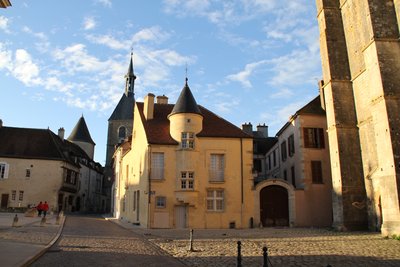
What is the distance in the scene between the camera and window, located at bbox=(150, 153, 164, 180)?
2376 centimetres

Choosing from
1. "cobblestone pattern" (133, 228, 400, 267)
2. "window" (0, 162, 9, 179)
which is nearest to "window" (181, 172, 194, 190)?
"cobblestone pattern" (133, 228, 400, 267)

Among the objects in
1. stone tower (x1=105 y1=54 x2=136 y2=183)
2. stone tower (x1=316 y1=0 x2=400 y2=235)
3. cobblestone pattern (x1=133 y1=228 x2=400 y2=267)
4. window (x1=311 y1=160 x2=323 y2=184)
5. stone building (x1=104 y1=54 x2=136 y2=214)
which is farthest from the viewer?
stone tower (x1=105 y1=54 x2=136 y2=183)

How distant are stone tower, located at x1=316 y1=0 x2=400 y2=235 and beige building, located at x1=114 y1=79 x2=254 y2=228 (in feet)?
20.3

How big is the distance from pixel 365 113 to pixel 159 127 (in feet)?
42.6

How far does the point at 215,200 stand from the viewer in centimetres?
2409

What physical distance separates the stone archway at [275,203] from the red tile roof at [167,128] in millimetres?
3703

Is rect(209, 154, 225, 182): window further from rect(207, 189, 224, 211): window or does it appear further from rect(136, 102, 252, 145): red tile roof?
rect(136, 102, 252, 145): red tile roof

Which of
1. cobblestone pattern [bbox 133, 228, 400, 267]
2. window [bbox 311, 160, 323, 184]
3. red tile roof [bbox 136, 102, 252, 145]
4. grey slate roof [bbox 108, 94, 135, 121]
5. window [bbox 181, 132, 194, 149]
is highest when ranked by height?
grey slate roof [bbox 108, 94, 135, 121]

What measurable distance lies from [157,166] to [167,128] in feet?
9.87

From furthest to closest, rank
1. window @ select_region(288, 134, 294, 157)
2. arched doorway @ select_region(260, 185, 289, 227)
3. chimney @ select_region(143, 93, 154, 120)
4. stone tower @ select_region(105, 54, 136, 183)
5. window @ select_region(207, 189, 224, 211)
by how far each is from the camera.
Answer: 1. stone tower @ select_region(105, 54, 136, 183)
2. window @ select_region(288, 134, 294, 157)
3. chimney @ select_region(143, 93, 154, 120)
4. arched doorway @ select_region(260, 185, 289, 227)
5. window @ select_region(207, 189, 224, 211)

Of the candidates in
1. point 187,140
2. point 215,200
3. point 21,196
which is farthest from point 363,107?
point 21,196

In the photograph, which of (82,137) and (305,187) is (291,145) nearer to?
(305,187)

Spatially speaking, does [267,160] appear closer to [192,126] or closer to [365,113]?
[192,126]

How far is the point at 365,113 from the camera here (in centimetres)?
2002
